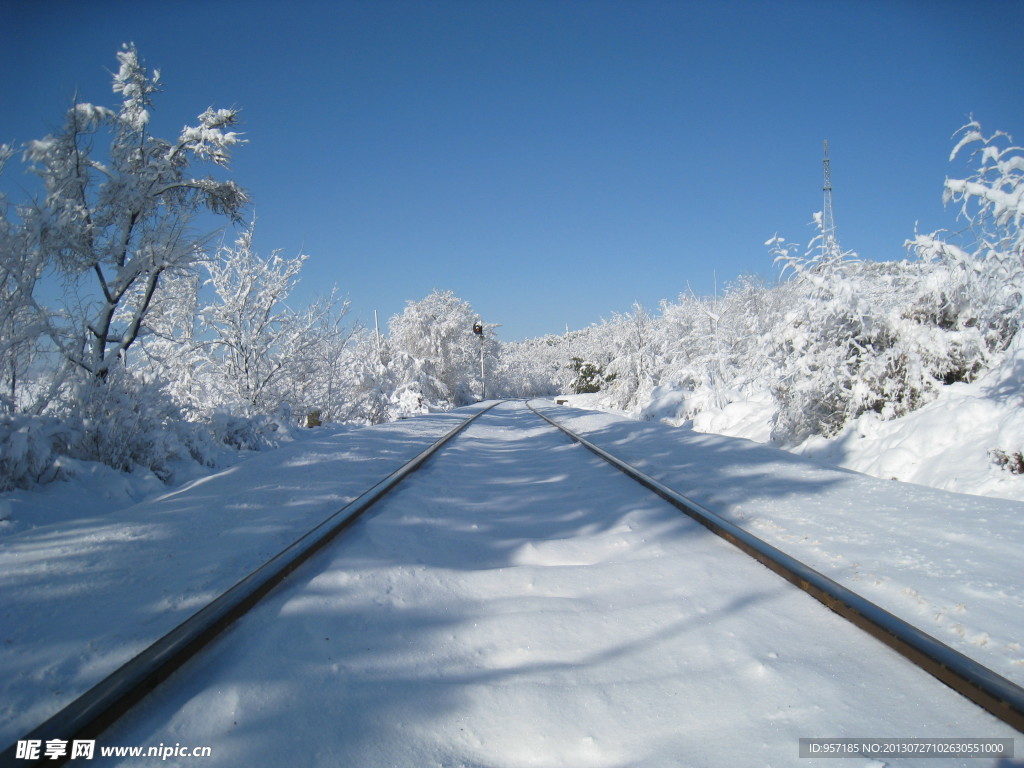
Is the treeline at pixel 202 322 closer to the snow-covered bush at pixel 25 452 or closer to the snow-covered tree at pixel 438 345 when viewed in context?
the snow-covered bush at pixel 25 452

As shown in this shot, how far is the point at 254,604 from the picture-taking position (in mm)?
2725

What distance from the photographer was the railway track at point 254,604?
5.68 feet

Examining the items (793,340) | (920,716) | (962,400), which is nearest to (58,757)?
(920,716)

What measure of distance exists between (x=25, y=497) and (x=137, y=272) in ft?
13.8

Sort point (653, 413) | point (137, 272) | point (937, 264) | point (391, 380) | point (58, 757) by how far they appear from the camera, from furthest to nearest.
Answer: point (391, 380)
point (653, 413)
point (937, 264)
point (137, 272)
point (58, 757)

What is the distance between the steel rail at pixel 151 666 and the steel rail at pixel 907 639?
2834mm

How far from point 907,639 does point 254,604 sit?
116 inches

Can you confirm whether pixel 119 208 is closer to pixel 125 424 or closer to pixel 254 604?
pixel 125 424

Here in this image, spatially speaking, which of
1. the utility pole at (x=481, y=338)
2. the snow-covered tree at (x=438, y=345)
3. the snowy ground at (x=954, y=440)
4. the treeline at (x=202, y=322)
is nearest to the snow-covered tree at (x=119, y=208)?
the treeline at (x=202, y=322)

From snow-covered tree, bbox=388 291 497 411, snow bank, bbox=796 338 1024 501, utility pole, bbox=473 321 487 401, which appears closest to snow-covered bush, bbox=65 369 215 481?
snow bank, bbox=796 338 1024 501

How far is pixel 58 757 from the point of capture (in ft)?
5.24

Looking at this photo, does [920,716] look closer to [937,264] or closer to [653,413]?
[937,264]

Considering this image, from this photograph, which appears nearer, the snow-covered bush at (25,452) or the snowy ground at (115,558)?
the snowy ground at (115,558)

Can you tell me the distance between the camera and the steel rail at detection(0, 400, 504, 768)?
1.67 m
